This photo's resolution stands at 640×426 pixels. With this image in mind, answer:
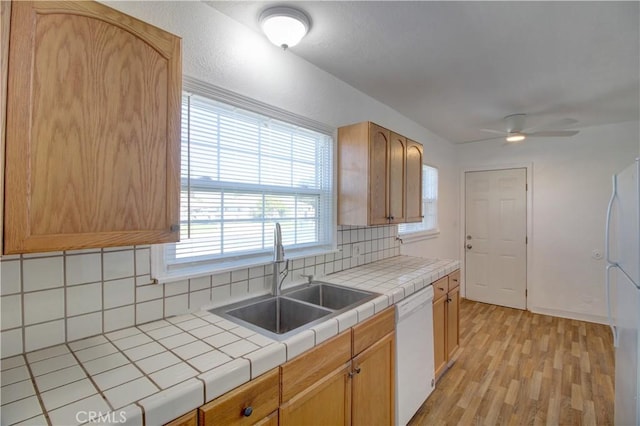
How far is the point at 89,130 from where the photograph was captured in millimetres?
915

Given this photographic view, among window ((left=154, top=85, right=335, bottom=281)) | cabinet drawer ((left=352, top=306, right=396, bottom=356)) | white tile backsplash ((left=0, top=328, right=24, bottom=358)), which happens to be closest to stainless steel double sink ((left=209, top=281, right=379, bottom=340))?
cabinet drawer ((left=352, top=306, right=396, bottom=356))

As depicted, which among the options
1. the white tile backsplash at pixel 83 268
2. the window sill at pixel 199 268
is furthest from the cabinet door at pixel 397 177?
the white tile backsplash at pixel 83 268

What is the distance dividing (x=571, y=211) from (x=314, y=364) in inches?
162

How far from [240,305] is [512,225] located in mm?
4054

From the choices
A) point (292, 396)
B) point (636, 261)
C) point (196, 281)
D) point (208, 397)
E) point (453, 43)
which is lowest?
point (292, 396)

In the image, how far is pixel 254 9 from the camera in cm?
156

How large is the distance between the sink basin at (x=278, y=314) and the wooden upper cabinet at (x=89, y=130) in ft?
2.23

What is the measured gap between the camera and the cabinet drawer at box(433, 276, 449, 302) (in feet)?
7.43

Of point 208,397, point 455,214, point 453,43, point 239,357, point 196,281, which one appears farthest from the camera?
point 455,214

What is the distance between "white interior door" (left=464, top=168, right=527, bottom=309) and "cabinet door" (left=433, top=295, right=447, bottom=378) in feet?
7.76

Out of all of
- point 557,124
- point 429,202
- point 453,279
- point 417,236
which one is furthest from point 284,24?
point 557,124

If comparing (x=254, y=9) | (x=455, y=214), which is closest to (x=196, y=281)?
(x=254, y=9)

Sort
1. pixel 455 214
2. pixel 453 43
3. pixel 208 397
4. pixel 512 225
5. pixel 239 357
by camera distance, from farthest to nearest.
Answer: pixel 455 214
pixel 512 225
pixel 453 43
pixel 239 357
pixel 208 397

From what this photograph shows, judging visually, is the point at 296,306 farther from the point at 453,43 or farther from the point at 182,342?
the point at 453,43
